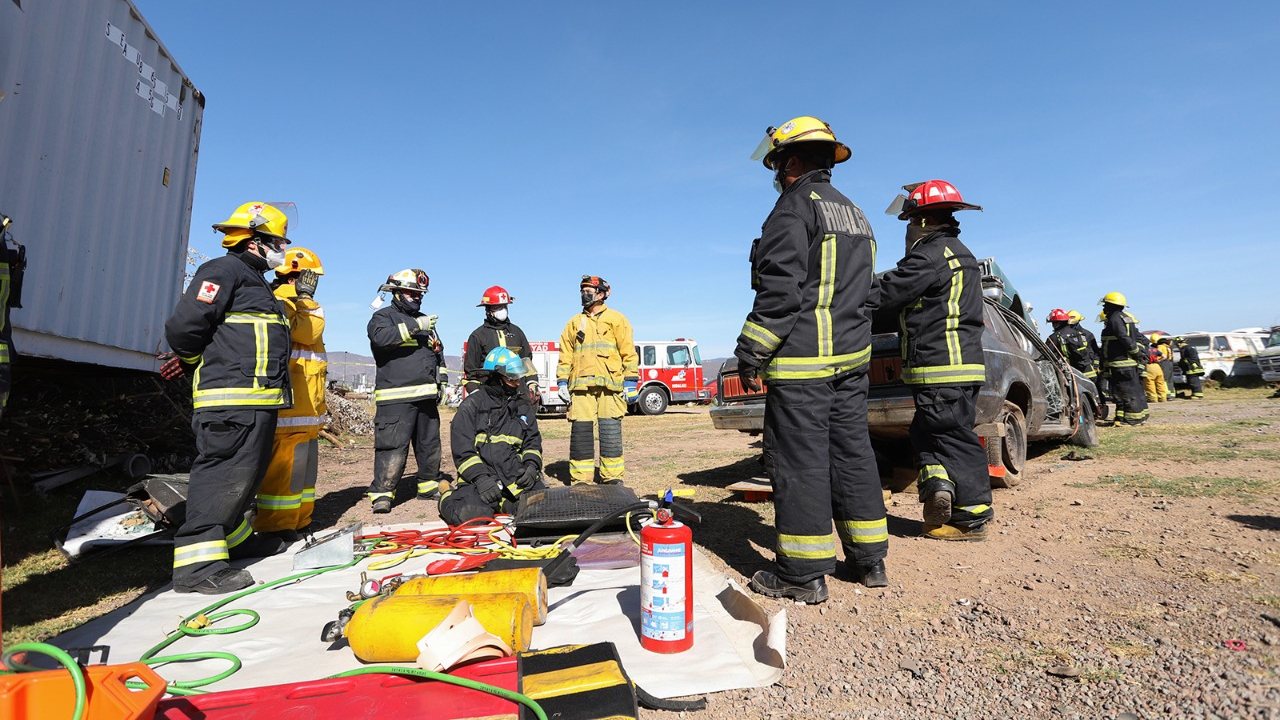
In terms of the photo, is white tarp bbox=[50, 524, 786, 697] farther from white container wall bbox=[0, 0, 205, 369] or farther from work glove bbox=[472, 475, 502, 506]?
white container wall bbox=[0, 0, 205, 369]

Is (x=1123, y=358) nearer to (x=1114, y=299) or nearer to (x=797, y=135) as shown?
(x=1114, y=299)

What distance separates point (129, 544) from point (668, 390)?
15.1m

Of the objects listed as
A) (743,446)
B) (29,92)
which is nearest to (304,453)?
(29,92)

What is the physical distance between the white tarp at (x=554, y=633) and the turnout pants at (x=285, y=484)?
105 cm

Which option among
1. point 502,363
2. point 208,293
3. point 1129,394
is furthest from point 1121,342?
point 208,293

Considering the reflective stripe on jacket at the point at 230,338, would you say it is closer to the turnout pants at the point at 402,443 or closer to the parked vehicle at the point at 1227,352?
the turnout pants at the point at 402,443

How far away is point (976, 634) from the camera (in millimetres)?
2373

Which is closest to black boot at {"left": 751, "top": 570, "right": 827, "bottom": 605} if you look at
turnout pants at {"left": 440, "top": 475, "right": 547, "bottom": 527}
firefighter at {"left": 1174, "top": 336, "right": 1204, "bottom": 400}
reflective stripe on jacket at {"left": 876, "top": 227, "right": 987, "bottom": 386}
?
reflective stripe on jacket at {"left": 876, "top": 227, "right": 987, "bottom": 386}

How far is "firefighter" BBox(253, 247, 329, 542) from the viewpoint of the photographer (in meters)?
4.14

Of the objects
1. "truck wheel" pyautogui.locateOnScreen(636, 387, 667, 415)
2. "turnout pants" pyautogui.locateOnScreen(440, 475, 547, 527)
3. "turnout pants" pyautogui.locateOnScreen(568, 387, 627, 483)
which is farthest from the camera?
"truck wheel" pyautogui.locateOnScreen(636, 387, 667, 415)

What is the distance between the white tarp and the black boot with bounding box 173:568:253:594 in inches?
1.9

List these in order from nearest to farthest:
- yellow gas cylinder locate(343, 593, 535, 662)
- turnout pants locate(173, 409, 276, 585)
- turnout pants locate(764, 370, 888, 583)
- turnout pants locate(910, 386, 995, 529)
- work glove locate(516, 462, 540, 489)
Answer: yellow gas cylinder locate(343, 593, 535, 662) < turnout pants locate(764, 370, 888, 583) < turnout pants locate(173, 409, 276, 585) < turnout pants locate(910, 386, 995, 529) < work glove locate(516, 462, 540, 489)

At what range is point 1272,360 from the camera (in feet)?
54.6

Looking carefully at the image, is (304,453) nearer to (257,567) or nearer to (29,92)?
(257,567)
